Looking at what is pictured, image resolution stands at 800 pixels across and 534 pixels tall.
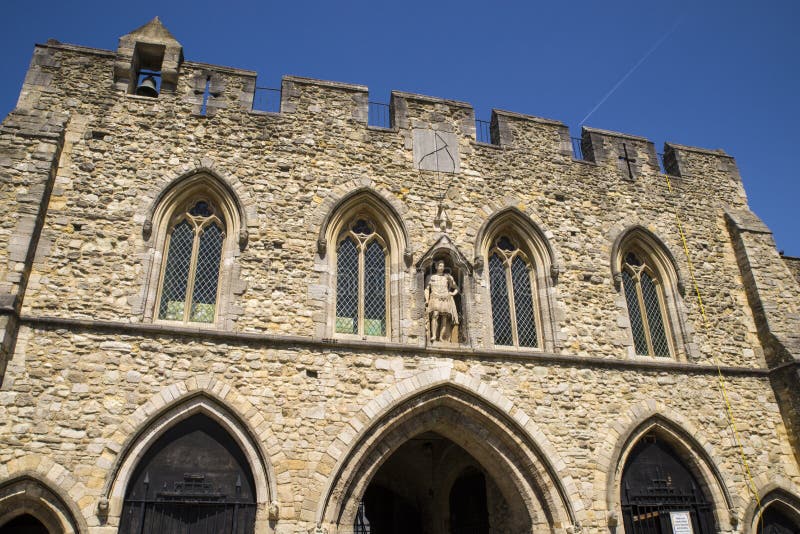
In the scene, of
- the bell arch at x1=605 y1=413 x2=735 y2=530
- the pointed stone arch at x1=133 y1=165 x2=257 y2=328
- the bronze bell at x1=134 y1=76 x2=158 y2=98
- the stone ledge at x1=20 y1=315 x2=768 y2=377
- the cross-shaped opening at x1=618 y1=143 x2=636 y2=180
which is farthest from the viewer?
the cross-shaped opening at x1=618 y1=143 x2=636 y2=180

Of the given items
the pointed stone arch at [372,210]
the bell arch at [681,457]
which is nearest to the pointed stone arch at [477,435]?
the bell arch at [681,457]

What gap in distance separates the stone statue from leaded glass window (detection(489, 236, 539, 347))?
872 mm

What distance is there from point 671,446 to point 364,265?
5689 mm

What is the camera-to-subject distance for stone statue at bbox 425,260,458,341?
9828mm

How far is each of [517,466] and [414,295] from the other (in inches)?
116

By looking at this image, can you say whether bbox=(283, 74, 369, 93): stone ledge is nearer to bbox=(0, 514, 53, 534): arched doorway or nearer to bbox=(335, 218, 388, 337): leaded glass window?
bbox=(335, 218, 388, 337): leaded glass window

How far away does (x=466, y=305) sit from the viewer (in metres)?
10.1

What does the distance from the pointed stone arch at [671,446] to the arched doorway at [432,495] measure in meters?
1.68

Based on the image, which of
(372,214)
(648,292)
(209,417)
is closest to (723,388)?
(648,292)

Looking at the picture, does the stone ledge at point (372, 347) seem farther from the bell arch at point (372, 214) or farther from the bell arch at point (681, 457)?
the bell arch at point (372, 214)

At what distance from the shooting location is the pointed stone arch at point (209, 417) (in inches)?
317

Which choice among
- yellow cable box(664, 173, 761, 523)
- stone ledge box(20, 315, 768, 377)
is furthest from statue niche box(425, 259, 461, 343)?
yellow cable box(664, 173, 761, 523)

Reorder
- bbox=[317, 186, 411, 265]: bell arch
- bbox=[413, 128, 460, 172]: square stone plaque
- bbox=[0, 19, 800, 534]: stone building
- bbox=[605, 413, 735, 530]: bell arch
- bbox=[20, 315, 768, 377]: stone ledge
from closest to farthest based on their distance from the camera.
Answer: bbox=[0, 19, 800, 534]: stone building, bbox=[20, 315, 768, 377]: stone ledge, bbox=[605, 413, 735, 530]: bell arch, bbox=[317, 186, 411, 265]: bell arch, bbox=[413, 128, 460, 172]: square stone plaque

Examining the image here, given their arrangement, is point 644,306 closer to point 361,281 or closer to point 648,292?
point 648,292
